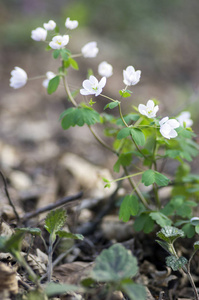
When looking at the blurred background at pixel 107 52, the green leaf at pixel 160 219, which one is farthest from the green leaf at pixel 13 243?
the blurred background at pixel 107 52

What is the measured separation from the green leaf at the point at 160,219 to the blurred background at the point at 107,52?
82.4 inches

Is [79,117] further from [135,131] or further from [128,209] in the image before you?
[128,209]

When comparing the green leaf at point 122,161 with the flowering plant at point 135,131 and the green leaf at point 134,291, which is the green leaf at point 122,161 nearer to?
the flowering plant at point 135,131

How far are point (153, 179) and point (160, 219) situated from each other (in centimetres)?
27

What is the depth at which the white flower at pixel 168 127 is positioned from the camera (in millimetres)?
1552

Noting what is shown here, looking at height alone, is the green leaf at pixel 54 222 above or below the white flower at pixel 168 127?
below

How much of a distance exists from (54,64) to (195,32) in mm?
4716

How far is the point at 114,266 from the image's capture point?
1.16 metres

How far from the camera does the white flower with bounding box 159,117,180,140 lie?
1552mm

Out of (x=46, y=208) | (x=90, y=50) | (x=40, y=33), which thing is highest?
(x=40, y=33)

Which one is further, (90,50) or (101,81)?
(90,50)

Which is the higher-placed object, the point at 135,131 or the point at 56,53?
the point at 56,53

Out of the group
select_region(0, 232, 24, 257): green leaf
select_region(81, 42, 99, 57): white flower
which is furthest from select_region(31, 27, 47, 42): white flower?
select_region(0, 232, 24, 257): green leaf

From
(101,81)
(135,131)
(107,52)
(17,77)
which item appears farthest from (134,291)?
(107,52)
